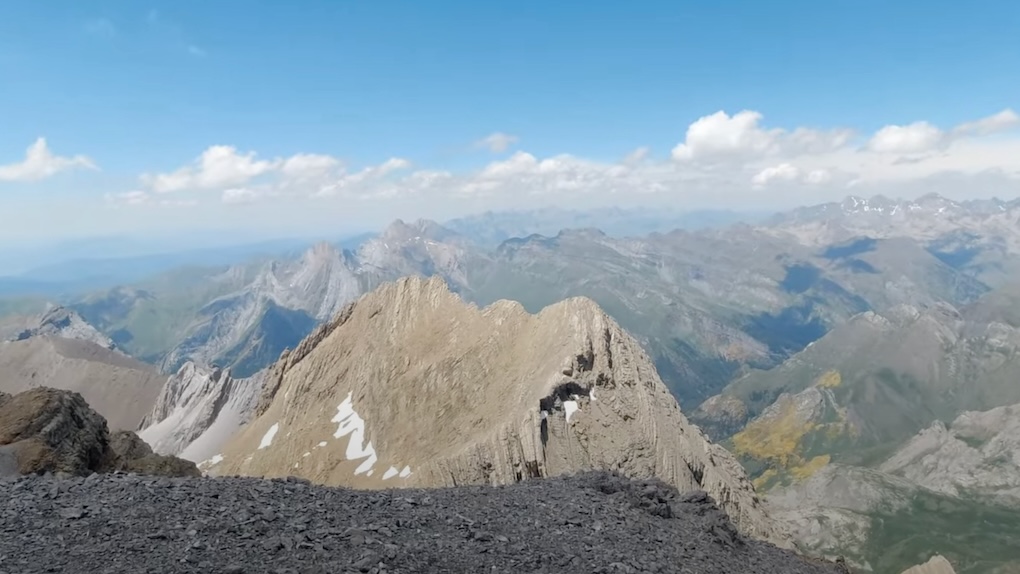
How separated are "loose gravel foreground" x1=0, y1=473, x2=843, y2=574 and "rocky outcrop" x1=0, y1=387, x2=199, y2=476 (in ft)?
25.0

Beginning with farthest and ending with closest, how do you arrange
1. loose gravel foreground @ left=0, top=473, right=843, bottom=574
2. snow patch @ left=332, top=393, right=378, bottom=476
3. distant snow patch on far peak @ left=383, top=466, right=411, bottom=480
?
snow patch @ left=332, top=393, right=378, bottom=476
distant snow patch on far peak @ left=383, top=466, right=411, bottom=480
loose gravel foreground @ left=0, top=473, right=843, bottom=574

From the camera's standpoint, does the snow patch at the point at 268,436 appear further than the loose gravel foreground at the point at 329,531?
Yes

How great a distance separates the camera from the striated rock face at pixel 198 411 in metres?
132

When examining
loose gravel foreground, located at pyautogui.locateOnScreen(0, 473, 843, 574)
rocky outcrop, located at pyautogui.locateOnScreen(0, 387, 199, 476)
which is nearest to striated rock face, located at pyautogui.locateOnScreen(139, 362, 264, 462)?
rocky outcrop, located at pyautogui.locateOnScreen(0, 387, 199, 476)

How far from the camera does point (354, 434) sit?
81.2 meters

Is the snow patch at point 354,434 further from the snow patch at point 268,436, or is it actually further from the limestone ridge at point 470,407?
the snow patch at point 268,436

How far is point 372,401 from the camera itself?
84.0m

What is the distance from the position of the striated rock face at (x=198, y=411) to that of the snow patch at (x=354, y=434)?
1942 inches

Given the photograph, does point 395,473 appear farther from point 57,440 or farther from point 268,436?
point 57,440

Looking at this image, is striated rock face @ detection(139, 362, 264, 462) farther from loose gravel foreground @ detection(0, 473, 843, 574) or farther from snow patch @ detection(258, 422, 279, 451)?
loose gravel foreground @ detection(0, 473, 843, 574)

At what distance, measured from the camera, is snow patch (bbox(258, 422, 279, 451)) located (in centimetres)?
9275

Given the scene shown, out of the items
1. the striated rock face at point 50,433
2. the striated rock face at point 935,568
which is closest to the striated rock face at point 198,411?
the striated rock face at point 50,433

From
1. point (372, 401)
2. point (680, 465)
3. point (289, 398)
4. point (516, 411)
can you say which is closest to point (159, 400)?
point (289, 398)

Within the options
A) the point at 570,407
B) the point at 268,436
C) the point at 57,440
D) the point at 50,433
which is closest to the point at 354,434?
the point at 268,436
